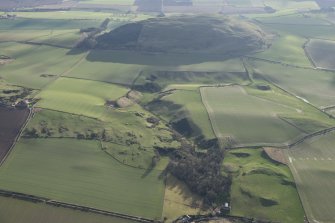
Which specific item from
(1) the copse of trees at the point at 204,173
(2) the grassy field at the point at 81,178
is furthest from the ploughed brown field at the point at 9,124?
(1) the copse of trees at the point at 204,173

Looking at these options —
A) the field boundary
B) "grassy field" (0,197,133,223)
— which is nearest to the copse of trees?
"grassy field" (0,197,133,223)

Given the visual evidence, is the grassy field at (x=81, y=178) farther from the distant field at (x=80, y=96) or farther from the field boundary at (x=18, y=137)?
the distant field at (x=80, y=96)

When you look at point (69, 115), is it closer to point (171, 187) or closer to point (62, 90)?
point (62, 90)

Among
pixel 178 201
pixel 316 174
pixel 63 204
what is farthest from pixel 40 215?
pixel 316 174

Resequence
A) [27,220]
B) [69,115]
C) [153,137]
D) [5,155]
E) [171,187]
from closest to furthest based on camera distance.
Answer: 1. [27,220]
2. [171,187]
3. [5,155]
4. [153,137]
5. [69,115]

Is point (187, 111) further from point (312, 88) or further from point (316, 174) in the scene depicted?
point (312, 88)

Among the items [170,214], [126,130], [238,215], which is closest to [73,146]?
[126,130]

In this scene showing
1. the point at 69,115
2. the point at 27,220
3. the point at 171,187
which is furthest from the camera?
the point at 69,115
